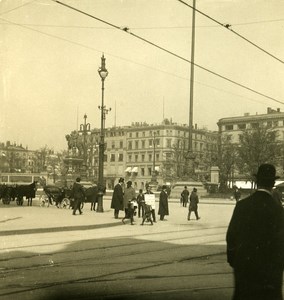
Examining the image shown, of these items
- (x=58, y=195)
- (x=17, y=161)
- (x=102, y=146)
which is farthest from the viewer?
(x=17, y=161)

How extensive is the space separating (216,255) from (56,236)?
4953 mm


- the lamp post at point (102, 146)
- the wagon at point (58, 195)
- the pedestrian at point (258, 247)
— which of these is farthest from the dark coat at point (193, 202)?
the pedestrian at point (258, 247)

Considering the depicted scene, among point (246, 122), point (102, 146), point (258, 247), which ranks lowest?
point (258, 247)

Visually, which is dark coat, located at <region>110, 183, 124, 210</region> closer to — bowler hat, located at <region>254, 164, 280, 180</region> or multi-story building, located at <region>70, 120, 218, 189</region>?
bowler hat, located at <region>254, 164, 280, 180</region>

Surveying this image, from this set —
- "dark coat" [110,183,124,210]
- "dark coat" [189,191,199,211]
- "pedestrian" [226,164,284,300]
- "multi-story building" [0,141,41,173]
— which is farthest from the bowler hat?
"multi-story building" [0,141,41,173]

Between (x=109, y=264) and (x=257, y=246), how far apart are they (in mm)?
5898

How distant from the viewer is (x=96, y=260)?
10.1 m

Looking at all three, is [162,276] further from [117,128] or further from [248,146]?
[117,128]

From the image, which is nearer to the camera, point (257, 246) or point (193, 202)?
point (257, 246)

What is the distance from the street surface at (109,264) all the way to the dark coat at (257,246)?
2.89m

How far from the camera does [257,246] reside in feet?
13.5

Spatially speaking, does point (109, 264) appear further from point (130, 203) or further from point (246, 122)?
point (246, 122)

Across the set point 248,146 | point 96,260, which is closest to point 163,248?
point 96,260

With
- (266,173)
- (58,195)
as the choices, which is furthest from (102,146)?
(266,173)
